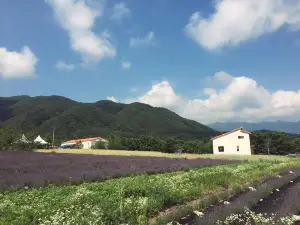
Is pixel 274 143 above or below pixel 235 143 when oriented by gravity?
above

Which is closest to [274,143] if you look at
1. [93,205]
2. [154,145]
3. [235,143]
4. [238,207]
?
[235,143]

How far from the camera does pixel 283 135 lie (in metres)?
86.7

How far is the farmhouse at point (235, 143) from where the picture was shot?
75562 millimetres

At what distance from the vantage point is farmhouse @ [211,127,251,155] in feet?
248

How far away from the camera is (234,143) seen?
76.2 metres

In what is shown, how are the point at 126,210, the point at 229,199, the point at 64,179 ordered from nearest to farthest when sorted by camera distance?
1. the point at 126,210
2. the point at 229,199
3. the point at 64,179

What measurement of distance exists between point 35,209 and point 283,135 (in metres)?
88.5

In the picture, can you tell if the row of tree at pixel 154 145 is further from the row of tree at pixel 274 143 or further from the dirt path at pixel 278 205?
the dirt path at pixel 278 205

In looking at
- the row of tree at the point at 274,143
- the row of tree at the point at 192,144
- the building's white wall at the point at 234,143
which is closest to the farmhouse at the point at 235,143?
the building's white wall at the point at 234,143

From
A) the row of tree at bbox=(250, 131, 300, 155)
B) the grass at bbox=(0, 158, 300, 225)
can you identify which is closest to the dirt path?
the grass at bbox=(0, 158, 300, 225)

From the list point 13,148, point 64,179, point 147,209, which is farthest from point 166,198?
point 13,148

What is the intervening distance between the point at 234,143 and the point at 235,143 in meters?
0.24

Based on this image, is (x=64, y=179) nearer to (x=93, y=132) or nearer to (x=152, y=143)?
(x=152, y=143)

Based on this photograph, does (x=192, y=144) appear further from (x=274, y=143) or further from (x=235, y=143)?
(x=274, y=143)
